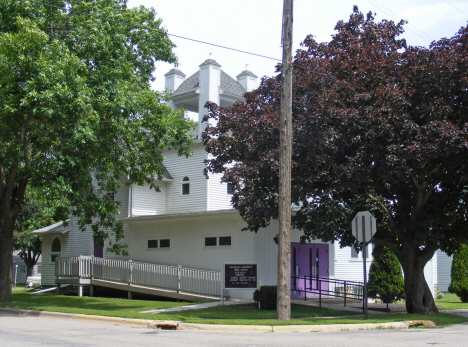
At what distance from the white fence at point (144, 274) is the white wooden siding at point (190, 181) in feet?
15.4

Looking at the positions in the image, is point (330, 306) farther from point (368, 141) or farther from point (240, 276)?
point (368, 141)

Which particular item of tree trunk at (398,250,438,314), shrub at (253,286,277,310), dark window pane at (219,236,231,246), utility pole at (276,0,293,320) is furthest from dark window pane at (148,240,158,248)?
utility pole at (276,0,293,320)

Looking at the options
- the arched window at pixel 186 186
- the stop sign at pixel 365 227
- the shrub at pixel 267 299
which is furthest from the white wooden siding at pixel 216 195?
the stop sign at pixel 365 227

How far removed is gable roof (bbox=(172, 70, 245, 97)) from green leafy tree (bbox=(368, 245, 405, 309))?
40.2ft

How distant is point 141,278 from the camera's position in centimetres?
2505

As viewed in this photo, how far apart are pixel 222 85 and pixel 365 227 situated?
18290mm

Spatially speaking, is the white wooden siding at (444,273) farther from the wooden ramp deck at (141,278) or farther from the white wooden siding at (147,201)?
the wooden ramp deck at (141,278)

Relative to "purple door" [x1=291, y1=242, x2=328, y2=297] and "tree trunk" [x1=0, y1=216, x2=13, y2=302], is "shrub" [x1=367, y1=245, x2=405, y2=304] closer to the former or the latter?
"purple door" [x1=291, y1=242, x2=328, y2=297]

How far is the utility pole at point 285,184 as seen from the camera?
1452 cm

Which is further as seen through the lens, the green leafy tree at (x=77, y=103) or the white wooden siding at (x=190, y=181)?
the white wooden siding at (x=190, y=181)

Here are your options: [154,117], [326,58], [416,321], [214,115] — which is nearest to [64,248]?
[154,117]

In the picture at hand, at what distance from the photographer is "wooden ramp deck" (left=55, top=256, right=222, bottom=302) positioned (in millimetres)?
22844

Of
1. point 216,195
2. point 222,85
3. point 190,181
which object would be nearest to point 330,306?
point 216,195

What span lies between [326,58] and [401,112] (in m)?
3.68
